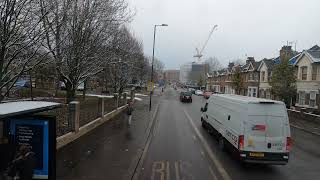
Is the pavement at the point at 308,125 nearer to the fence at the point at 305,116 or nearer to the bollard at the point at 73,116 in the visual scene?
the fence at the point at 305,116

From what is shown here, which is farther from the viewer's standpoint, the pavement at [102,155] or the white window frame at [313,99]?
the white window frame at [313,99]

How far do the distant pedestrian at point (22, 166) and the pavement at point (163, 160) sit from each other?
305 cm

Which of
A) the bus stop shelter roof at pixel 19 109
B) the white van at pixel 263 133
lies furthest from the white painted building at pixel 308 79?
the bus stop shelter roof at pixel 19 109

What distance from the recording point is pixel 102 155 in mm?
13781

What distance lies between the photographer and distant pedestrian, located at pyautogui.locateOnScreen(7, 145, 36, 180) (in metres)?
7.36

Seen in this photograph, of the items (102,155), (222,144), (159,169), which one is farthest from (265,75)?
(159,169)

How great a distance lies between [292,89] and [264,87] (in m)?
16.9

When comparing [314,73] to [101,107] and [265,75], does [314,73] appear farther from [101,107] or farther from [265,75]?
[101,107]

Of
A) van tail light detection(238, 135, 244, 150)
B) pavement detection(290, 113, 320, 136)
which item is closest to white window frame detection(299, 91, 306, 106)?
pavement detection(290, 113, 320, 136)

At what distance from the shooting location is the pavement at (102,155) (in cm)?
1105

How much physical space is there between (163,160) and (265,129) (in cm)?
370

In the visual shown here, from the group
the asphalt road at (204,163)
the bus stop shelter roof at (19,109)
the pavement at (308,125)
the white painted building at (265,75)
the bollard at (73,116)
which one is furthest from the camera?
the white painted building at (265,75)

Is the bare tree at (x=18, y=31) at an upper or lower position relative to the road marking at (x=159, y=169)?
upper

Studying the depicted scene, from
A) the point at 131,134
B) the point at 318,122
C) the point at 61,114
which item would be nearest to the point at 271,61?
the point at 318,122
